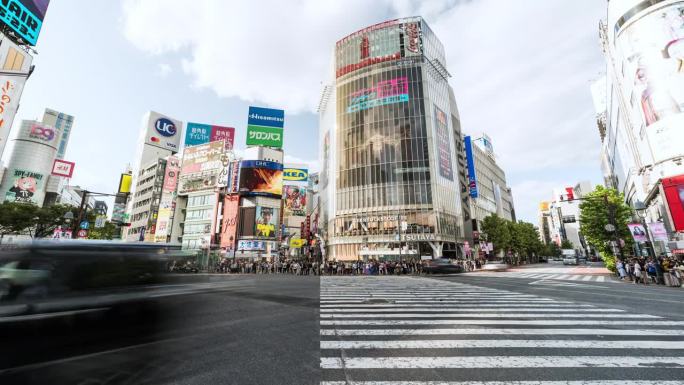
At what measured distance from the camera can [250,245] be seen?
57.0 m

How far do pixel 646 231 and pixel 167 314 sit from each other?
28349mm

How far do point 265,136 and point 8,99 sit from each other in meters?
35.2

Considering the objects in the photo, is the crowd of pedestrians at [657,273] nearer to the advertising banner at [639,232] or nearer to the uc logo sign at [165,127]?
the advertising banner at [639,232]

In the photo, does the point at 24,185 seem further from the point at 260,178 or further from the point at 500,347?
the point at 500,347

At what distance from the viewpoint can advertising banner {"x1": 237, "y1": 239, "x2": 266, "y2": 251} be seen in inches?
2234

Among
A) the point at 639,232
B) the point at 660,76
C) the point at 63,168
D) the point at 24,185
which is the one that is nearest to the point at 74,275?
the point at 639,232

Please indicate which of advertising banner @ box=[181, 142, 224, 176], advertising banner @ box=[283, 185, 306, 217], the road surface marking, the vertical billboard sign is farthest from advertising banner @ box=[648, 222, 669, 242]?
advertising banner @ box=[283, 185, 306, 217]

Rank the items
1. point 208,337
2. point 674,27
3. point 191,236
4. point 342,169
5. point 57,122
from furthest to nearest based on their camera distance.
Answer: point 57,122 < point 191,236 < point 342,169 < point 674,27 < point 208,337

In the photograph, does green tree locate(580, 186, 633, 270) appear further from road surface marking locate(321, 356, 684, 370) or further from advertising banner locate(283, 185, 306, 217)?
advertising banner locate(283, 185, 306, 217)

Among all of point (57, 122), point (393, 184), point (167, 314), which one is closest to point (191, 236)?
point (393, 184)

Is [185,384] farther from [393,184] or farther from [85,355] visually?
[393,184]

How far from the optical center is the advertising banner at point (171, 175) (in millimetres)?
68250

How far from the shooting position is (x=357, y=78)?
190 feet

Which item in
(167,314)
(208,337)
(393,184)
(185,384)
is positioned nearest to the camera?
(185,384)
